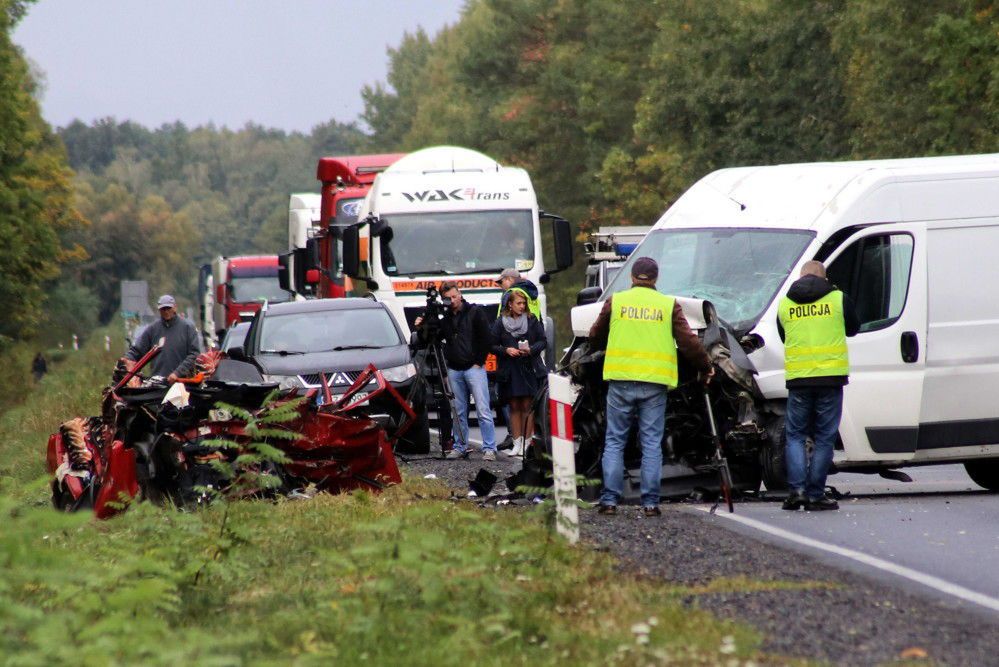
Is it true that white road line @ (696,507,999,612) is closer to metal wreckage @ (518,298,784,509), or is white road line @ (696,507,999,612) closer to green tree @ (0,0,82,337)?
metal wreckage @ (518,298,784,509)

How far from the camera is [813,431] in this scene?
12688mm

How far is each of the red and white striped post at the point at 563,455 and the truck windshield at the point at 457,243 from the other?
1325 cm

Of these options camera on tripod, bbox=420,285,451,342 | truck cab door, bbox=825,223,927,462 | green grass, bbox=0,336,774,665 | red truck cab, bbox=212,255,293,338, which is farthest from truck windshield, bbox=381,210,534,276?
red truck cab, bbox=212,255,293,338

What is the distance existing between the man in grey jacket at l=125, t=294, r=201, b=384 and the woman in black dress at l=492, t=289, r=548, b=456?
3127mm

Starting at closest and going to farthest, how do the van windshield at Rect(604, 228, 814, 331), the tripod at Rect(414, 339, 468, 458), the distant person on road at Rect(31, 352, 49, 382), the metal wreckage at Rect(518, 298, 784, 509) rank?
the metal wreckage at Rect(518, 298, 784, 509), the van windshield at Rect(604, 228, 814, 331), the tripod at Rect(414, 339, 468, 458), the distant person on road at Rect(31, 352, 49, 382)

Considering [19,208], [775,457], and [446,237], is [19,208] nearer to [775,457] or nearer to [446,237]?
[446,237]

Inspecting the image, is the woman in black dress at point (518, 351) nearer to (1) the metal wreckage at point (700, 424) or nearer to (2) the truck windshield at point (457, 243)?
(1) the metal wreckage at point (700, 424)

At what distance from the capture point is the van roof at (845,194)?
Result: 13391 millimetres

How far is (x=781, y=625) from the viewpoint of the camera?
7.52 meters

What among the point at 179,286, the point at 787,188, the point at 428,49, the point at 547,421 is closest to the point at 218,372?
the point at 547,421

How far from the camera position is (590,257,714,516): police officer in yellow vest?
39.1 ft

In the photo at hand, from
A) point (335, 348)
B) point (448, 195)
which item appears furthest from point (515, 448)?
point (448, 195)

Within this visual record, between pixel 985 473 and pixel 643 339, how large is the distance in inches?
161

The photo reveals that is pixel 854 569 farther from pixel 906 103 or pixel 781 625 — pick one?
pixel 906 103
